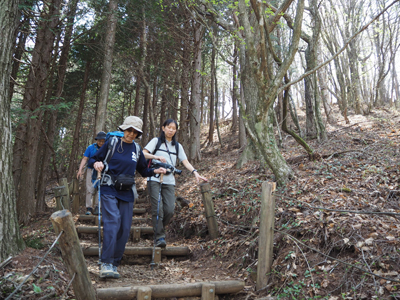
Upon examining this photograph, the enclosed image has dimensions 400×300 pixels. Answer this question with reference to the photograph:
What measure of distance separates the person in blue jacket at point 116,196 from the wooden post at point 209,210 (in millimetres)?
1607

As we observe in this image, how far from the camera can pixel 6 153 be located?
4.00 metres

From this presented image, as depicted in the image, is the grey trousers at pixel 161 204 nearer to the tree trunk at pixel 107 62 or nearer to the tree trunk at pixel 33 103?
the tree trunk at pixel 33 103

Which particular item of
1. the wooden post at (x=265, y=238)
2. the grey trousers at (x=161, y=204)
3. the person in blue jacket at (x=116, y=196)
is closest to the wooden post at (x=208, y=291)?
the wooden post at (x=265, y=238)

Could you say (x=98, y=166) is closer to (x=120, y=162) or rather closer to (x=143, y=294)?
(x=120, y=162)

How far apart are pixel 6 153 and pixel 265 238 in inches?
→ 148

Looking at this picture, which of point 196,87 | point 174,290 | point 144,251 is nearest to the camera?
point 174,290

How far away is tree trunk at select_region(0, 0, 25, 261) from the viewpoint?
3.74m

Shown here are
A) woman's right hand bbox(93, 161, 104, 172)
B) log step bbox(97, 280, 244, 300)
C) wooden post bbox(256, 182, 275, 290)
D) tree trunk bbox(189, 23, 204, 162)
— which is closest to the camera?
log step bbox(97, 280, 244, 300)

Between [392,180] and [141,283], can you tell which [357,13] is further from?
[141,283]

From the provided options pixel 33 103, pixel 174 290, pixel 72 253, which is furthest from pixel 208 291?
pixel 33 103

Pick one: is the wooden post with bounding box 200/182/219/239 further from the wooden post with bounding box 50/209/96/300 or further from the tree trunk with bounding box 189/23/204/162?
the tree trunk with bounding box 189/23/204/162

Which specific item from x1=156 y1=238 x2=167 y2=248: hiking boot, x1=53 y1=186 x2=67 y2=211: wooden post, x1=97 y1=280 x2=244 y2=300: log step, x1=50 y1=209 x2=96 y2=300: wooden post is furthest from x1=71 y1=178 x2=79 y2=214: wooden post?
x1=50 y1=209 x2=96 y2=300: wooden post

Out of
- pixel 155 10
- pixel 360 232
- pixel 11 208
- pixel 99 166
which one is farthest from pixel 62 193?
pixel 155 10

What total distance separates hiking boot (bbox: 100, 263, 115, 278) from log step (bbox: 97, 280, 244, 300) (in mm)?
549
